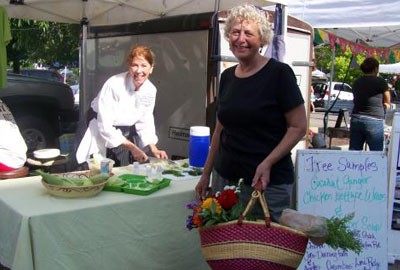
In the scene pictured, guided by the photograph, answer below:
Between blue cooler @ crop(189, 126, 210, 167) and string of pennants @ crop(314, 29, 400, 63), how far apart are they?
6.01 m

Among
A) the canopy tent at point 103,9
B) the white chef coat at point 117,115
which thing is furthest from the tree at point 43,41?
the white chef coat at point 117,115

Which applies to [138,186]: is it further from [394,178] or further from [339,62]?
[339,62]

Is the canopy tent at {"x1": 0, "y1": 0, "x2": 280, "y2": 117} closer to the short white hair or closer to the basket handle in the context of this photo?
the short white hair

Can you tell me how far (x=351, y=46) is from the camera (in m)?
9.84

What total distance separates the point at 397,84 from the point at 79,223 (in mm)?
29719

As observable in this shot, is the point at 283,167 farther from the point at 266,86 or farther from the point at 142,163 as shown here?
the point at 142,163

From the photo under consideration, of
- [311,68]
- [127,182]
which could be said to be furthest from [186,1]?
[127,182]

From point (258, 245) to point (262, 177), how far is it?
0.35m

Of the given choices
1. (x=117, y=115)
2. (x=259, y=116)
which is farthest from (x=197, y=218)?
(x=117, y=115)

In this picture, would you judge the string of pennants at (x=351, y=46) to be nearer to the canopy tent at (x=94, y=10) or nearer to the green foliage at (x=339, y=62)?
the canopy tent at (x=94, y=10)

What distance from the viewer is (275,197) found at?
2.15 m

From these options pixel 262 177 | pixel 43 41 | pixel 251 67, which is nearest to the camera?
pixel 262 177

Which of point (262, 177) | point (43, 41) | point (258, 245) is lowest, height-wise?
point (258, 245)

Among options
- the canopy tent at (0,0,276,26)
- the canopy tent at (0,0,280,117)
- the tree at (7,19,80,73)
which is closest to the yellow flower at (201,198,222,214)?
the canopy tent at (0,0,276,26)
